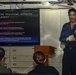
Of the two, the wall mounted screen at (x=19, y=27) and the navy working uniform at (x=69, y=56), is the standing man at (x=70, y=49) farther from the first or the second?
the wall mounted screen at (x=19, y=27)

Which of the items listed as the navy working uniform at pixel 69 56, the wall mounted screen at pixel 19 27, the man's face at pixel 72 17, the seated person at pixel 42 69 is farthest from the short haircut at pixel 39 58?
the wall mounted screen at pixel 19 27

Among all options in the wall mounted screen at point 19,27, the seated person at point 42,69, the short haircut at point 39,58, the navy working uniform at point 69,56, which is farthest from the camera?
the wall mounted screen at point 19,27

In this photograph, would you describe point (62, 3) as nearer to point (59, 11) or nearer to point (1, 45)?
point (59, 11)

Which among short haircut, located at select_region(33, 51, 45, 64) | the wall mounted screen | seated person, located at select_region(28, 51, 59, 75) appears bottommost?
seated person, located at select_region(28, 51, 59, 75)

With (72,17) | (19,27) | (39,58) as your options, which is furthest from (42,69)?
(19,27)

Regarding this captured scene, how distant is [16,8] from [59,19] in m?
1.12

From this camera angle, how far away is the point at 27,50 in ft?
23.4

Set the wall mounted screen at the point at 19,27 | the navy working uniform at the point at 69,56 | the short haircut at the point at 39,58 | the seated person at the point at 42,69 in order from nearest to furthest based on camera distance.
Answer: the seated person at the point at 42,69 → the short haircut at the point at 39,58 → the navy working uniform at the point at 69,56 → the wall mounted screen at the point at 19,27

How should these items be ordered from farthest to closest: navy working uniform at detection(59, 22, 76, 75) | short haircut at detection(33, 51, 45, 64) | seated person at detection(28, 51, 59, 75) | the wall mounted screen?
the wall mounted screen → navy working uniform at detection(59, 22, 76, 75) → short haircut at detection(33, 51, 45, 64) → seated person at detection(28, 51, 59, 75)

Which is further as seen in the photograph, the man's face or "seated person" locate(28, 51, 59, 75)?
the man's face

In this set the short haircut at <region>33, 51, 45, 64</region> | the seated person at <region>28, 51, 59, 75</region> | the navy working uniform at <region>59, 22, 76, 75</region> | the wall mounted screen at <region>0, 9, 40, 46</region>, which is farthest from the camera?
the wall mounted screen at <region>0, 9, 40, 46</region>

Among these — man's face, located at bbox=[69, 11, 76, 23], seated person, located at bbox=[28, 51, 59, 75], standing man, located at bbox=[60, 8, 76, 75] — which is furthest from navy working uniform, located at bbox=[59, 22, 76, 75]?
seated person, located at bbox=[28, 51, 59, 75]

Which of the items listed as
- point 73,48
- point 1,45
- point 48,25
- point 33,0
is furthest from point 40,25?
point 73,48

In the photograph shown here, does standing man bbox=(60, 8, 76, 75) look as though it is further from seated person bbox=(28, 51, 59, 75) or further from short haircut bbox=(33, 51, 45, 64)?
seated person bbox=(28, 51, 59, 75)
